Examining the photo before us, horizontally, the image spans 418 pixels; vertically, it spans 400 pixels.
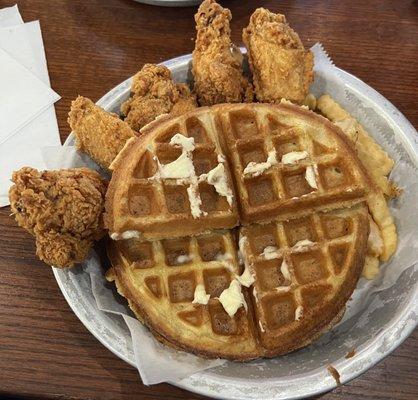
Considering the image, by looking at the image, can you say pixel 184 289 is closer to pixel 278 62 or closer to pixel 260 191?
pixel 260 191

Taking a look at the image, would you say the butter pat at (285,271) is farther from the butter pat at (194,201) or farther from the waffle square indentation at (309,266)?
the butter pat at (194,201)

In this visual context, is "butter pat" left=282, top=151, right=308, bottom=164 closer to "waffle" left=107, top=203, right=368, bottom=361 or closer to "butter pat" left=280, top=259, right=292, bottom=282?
"waffle" left=107, top=203, right=368, bottom=361

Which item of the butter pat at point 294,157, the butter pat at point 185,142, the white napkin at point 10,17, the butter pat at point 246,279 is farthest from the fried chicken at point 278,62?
the white napkin at point 10,17

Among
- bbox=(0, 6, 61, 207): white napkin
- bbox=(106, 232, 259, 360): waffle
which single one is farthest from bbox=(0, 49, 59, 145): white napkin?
bbox=(106, 232, 259, 360): waffle

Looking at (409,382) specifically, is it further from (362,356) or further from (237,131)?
(237,131)

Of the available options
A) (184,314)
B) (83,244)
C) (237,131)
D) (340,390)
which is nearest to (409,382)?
(340,390)

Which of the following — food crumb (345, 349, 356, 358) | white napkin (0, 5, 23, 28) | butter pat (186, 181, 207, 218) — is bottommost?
food crumb (345, 349, 356, 358)

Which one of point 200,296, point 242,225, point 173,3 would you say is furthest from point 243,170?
point 173,3
